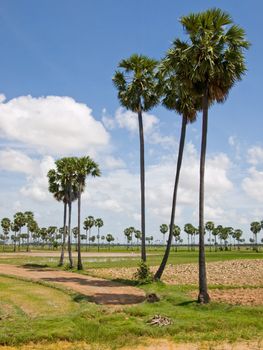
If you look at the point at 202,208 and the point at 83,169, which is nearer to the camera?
the point at 202,208

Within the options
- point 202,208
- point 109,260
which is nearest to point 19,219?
point 109,260

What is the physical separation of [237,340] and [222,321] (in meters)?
2.57

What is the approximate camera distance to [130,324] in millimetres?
16188

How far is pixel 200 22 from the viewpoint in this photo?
23.4m

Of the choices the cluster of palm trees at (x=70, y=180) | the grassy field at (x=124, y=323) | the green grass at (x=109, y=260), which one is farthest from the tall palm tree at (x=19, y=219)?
the grassy field at (x=124, y=323)

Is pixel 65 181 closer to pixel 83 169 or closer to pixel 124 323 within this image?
pixel 83 169

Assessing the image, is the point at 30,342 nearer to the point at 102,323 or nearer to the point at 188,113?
the point at 102,323

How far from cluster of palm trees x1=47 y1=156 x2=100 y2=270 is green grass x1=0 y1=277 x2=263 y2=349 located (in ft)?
84.7

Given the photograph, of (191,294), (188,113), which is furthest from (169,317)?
(188,113)

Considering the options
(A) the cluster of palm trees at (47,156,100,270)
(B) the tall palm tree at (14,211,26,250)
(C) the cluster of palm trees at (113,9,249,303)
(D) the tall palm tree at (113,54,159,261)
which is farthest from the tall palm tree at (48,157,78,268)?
(B) the tall palm tree at (14,211,26,250)

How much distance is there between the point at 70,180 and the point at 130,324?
1436 inches

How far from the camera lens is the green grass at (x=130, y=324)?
14.8 metres

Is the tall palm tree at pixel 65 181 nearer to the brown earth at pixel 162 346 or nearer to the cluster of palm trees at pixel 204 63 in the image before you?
the cluster of palm trees at pixel 204 63

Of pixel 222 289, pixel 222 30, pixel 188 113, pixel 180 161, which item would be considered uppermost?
pixel 222 30
